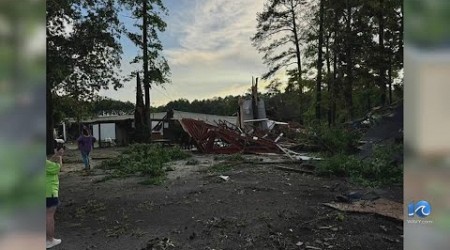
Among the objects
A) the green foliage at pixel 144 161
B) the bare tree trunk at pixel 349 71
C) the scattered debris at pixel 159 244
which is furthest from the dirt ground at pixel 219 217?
the bare tree trunk at pixel 349 71

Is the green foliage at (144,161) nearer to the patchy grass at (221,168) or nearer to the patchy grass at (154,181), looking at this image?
the patchy grass at (154,181)

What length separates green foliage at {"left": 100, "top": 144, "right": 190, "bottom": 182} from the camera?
33.1 feet

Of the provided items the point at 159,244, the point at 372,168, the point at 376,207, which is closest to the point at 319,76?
the point at 372,168

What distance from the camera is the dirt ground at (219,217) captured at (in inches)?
178

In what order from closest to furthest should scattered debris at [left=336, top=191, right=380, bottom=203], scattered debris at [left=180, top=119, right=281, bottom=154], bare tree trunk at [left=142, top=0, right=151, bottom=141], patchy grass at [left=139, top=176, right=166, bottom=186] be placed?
1. scattered debris at [left=336, top=191, right=380, bottom=203]
2. patchy grass at [left=139, top=176, right=166, bottom=186]
3. scattered debris at [left=180, top=119, right=281, bottom=154]
4. bare tree trunk at [left=142, top=0, right=151, bottom=141]

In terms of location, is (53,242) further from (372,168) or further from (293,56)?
(293,56)

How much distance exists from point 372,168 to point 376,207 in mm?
2131

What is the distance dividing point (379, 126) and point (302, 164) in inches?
145

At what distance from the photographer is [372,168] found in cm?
768

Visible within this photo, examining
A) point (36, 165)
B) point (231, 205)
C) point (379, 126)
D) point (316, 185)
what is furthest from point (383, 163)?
point (36, 165)

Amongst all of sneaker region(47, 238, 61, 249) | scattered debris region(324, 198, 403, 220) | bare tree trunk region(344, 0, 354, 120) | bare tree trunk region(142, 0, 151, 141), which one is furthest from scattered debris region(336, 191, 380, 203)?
bare tree trunk region(142, 0, 151, 141)

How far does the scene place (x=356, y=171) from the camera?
27.7ft

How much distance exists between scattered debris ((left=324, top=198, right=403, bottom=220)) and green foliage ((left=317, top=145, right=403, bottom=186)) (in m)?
0.61

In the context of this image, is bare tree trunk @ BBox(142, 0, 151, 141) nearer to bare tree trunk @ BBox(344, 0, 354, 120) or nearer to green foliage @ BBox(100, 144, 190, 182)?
green foliage @ BBox(100, 144, 190, 182)
